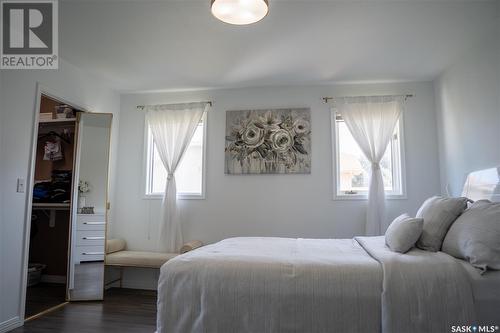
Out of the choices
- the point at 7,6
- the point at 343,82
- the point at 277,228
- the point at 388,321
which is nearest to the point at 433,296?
the point at 388,321

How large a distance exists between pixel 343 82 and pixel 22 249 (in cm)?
398

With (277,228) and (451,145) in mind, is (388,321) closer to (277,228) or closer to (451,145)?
(277,228)

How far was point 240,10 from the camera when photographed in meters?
2.08

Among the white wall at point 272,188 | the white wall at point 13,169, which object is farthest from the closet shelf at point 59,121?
the white wall at point 13,169

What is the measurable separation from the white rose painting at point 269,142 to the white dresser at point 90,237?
5.64 ft

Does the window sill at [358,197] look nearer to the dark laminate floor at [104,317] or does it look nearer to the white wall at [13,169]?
the dark laminate floor at [104,317]

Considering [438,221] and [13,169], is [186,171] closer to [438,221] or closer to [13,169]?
[13,169]

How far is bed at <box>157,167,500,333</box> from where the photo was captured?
1631 mm

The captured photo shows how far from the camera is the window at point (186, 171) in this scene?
4254 millimetres

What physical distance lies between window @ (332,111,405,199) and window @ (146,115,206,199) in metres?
1.80

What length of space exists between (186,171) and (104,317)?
6.51 ft

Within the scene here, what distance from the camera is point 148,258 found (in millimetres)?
3727

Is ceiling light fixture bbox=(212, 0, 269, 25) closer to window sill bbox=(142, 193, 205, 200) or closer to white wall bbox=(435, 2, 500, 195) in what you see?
white wall bbox=(435, 2, 500, 195)

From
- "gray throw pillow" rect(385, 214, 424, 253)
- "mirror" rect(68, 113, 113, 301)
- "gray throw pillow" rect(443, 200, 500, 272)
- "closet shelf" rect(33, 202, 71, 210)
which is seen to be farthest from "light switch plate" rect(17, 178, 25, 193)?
"gray throw pillow" rect(443, 200, 500, 272)
